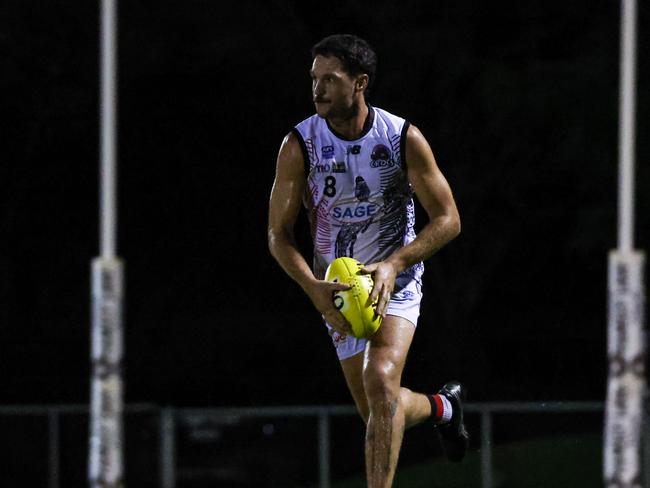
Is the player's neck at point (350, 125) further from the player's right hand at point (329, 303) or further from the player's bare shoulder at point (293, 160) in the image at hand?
the player's right hand at point (329, 303)

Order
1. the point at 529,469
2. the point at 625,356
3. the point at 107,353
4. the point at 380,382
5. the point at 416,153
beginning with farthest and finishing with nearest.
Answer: the point at 529,469 < the point at 416,153 < the point at 380,382 < the point at 107,353 < the point at 625,356

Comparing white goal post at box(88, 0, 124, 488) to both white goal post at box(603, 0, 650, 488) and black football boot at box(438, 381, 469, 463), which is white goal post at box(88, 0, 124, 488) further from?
black football boot at box(438, 381, 469, 463)

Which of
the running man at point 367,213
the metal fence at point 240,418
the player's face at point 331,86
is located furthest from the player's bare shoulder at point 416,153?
the metal fence at point 240,418

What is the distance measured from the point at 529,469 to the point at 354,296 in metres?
11.3

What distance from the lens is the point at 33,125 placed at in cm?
2391

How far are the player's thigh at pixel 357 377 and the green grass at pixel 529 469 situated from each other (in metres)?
9.60

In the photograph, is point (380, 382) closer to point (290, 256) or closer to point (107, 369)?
point (290, 256)

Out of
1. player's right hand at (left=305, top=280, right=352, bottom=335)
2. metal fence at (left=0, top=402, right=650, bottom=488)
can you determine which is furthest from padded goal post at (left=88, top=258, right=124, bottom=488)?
metal fence at (left=0, top=402, right=650, bottom=488)

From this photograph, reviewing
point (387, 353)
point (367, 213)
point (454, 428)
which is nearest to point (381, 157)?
point (367, 213)

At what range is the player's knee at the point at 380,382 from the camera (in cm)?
705

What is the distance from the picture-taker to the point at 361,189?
747cm

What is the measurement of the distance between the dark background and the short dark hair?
472 inches

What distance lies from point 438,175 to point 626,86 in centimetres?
154

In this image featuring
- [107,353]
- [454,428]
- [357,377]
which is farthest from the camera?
[454,428]
